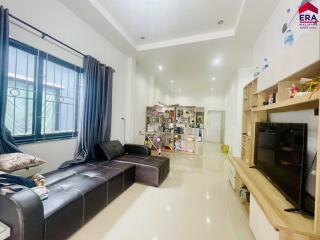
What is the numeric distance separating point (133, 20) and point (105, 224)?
3.29 m

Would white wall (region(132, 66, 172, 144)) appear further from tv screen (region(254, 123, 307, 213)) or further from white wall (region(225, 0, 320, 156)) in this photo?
tv screen (region(254, 123, 307, 213))

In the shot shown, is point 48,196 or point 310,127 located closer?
point 310,127

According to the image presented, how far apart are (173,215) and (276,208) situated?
48.2 inches

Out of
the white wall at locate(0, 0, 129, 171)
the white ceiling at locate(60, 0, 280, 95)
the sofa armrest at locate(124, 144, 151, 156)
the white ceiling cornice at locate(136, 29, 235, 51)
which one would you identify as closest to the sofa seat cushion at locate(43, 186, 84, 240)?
the white wall at locate(0, 0, 129, 171)

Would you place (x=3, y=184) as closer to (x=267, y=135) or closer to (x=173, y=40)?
(x=267, y=135)

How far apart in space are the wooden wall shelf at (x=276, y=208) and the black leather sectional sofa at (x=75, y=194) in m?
1.56

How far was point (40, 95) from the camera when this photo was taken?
220cm

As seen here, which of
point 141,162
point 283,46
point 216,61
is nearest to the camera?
point 283,46

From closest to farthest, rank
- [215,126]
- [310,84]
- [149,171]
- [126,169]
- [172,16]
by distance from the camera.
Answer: [310,84] < [126,169] < [172,16] < [149,171] < [215,126]

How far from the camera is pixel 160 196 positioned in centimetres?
252

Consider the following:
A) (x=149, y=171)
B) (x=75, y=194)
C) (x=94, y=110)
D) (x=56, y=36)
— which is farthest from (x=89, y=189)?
(x=56, y=36)

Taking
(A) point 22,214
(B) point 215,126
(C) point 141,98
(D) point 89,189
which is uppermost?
(C) point 141,98

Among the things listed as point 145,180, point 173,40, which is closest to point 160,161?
point 145,180

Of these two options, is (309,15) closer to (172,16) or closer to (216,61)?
(172,16)
